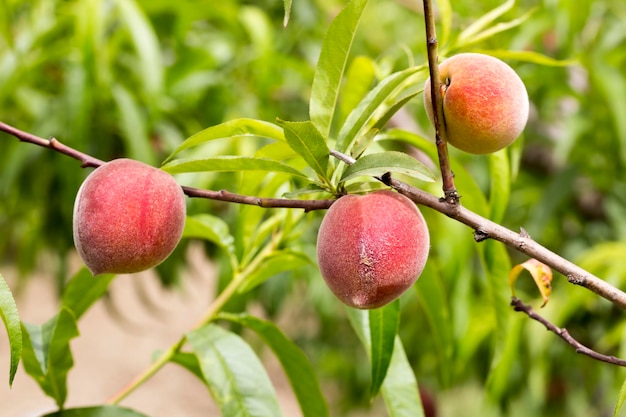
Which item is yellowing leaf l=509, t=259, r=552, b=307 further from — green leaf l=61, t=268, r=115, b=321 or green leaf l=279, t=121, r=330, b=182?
green leaf l=61, t=268, r=115, b=321

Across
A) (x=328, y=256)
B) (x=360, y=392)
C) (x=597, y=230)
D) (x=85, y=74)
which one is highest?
(x=85, y=74)

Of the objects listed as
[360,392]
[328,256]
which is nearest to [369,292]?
[328,256]

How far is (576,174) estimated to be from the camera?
3.88 feet

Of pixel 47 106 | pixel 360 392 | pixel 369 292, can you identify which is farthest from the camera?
pixel 360 392

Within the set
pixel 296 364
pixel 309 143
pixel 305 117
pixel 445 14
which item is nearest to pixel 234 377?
pixel 296 364

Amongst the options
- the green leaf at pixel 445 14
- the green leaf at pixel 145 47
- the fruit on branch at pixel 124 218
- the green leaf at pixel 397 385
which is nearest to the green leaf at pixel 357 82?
the green leaf at pixel 445 14

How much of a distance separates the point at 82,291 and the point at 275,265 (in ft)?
0.52

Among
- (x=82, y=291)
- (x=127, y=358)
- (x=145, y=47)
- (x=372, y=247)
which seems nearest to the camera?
(x=372, y=247)

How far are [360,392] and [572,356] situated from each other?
588mm

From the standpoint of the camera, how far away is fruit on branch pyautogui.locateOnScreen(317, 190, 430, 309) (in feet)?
1.23

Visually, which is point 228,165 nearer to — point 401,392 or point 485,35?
point 401,392

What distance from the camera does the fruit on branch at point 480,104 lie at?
398 millimetres

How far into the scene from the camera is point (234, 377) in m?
0.51

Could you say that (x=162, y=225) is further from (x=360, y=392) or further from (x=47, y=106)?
(x=360, y=392)
